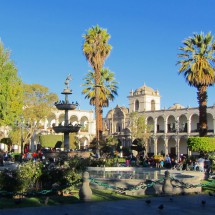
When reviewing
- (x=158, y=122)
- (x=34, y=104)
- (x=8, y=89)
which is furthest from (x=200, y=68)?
(x=158, y=122)

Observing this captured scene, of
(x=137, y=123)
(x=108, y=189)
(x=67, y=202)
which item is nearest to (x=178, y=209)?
(x=67, y=202)

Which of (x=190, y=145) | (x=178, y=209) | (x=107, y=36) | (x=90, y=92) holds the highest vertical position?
(x=107, y=36)

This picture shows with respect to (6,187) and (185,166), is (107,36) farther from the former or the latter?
(6,187)

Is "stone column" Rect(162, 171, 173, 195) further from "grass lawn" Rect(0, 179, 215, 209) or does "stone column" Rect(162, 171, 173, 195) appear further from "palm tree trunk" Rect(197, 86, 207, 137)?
Result: "palm tree trunk" Rect(197, 86, 207, 137)

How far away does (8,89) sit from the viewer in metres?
31.7

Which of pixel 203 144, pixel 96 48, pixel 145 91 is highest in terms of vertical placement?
pixel 145 91

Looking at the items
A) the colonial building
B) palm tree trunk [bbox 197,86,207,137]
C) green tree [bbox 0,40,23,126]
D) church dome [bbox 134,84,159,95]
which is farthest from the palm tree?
church dome [bbox 134,84,159,95]

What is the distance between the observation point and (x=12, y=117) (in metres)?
32.5

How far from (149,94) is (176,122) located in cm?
1196

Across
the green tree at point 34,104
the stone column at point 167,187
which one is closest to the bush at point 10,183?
the stone column at point 167,187

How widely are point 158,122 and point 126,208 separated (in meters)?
57.7

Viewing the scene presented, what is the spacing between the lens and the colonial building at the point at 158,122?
61562mm

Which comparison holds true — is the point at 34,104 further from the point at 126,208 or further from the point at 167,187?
the point at 126,208

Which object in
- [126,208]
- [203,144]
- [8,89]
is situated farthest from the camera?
[8,89]
